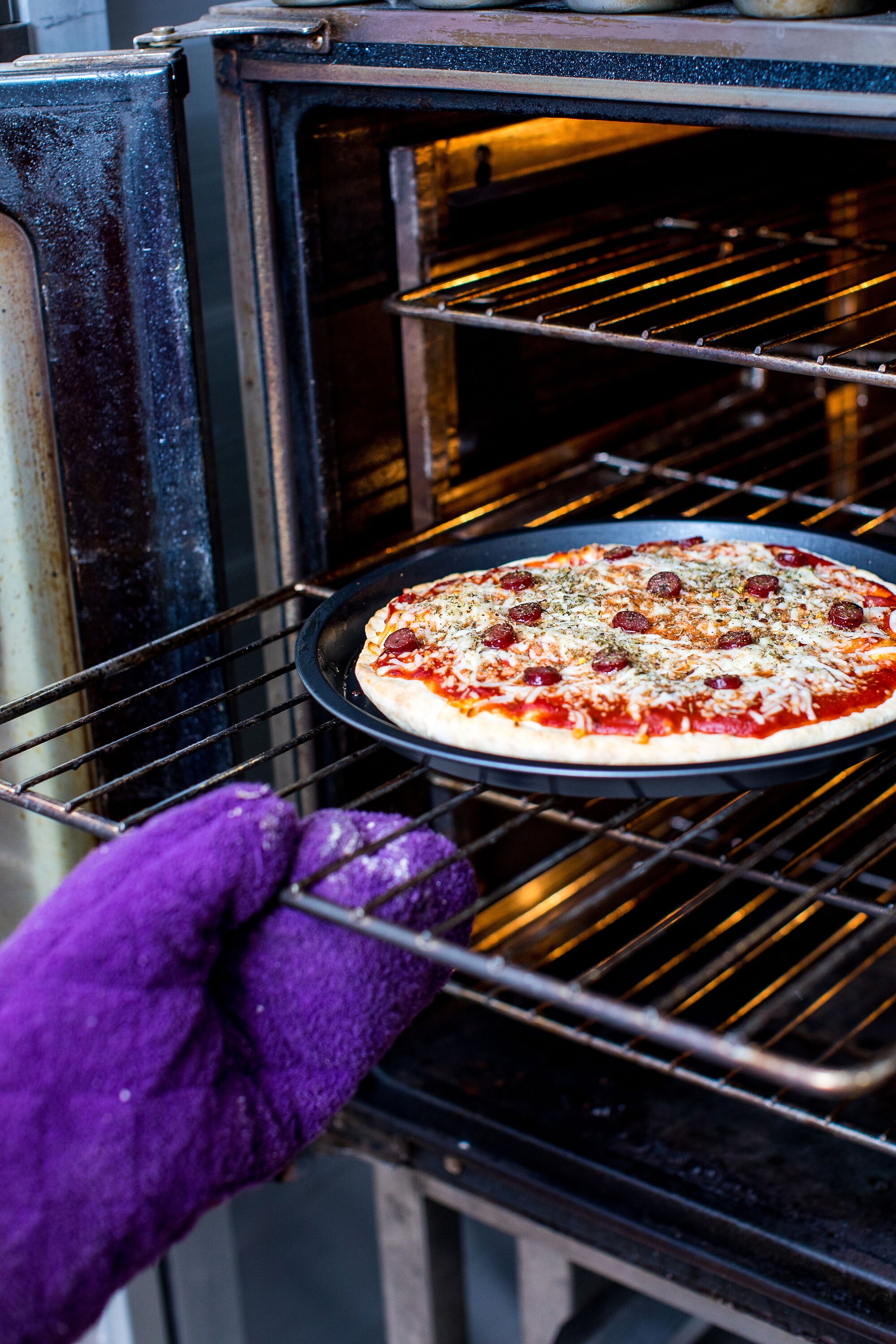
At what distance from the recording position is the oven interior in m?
1.23

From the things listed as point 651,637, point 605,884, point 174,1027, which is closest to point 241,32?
point 651,637

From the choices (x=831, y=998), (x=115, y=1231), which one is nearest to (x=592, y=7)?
(x=115, y=1231)

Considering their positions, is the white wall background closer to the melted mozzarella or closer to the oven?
the oven

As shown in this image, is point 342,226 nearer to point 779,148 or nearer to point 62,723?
point 62,723

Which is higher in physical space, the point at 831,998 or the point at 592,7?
the point at 592,7

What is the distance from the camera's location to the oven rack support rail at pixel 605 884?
77 cm

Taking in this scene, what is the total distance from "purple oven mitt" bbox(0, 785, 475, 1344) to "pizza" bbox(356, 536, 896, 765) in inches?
7.1

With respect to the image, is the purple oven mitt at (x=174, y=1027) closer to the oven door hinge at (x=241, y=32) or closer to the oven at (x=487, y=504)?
the oven at (x=487, y=504)

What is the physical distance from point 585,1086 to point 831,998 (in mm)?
339

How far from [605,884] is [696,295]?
2.42 ft

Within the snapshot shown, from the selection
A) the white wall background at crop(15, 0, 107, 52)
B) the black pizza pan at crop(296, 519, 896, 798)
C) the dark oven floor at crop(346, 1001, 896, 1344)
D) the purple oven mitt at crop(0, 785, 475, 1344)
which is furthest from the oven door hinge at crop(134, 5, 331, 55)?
the dark oven floor at crop(346, 1001, 896, 1344)

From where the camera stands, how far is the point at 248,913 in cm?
91

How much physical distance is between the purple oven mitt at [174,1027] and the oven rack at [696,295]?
51cm

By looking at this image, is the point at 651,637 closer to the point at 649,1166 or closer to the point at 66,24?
the point at 649,1166
